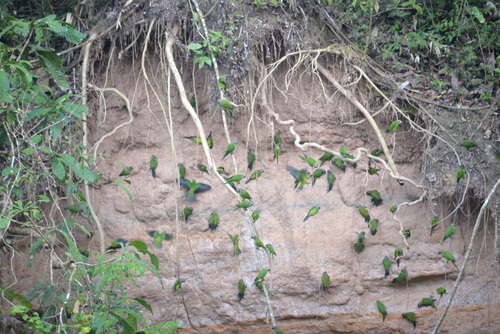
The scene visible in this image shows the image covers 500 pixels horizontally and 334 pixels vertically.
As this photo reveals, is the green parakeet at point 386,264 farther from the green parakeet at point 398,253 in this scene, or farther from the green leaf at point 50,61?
the green leaf at point 50,61

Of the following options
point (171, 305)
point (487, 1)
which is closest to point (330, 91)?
point (487, 1)

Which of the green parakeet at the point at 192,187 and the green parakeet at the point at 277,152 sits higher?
the green parakeet at the point at 277,152

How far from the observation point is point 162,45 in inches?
181

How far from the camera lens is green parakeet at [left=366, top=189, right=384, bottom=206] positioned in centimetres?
452

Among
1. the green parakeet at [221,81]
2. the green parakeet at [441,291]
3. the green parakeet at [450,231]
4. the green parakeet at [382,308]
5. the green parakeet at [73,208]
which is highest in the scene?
the green parakeet at [221,81]

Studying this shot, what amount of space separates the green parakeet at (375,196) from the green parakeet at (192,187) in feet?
4.22

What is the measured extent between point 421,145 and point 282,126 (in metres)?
1.13

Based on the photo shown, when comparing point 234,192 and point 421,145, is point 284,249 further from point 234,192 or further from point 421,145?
point 421,145

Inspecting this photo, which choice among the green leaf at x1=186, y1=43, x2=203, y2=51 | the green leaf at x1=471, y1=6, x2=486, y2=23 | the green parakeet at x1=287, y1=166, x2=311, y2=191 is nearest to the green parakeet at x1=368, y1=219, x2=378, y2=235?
the green parakeet at x1=287, y1=166, x2=311, y2=191

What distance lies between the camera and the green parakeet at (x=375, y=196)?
4523 mm

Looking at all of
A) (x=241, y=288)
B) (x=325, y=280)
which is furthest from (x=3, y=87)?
(x=325, y=280)

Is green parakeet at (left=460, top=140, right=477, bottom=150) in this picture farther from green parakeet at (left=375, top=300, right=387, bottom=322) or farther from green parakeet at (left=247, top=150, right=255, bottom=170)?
green parakeet at (left=247, top=150, right=255, bottom=170)

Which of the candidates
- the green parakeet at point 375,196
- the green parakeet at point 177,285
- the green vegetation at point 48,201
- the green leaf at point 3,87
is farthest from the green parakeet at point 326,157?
the green leaf at point 3,87

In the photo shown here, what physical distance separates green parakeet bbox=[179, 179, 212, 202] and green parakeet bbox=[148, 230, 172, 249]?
0.34m
